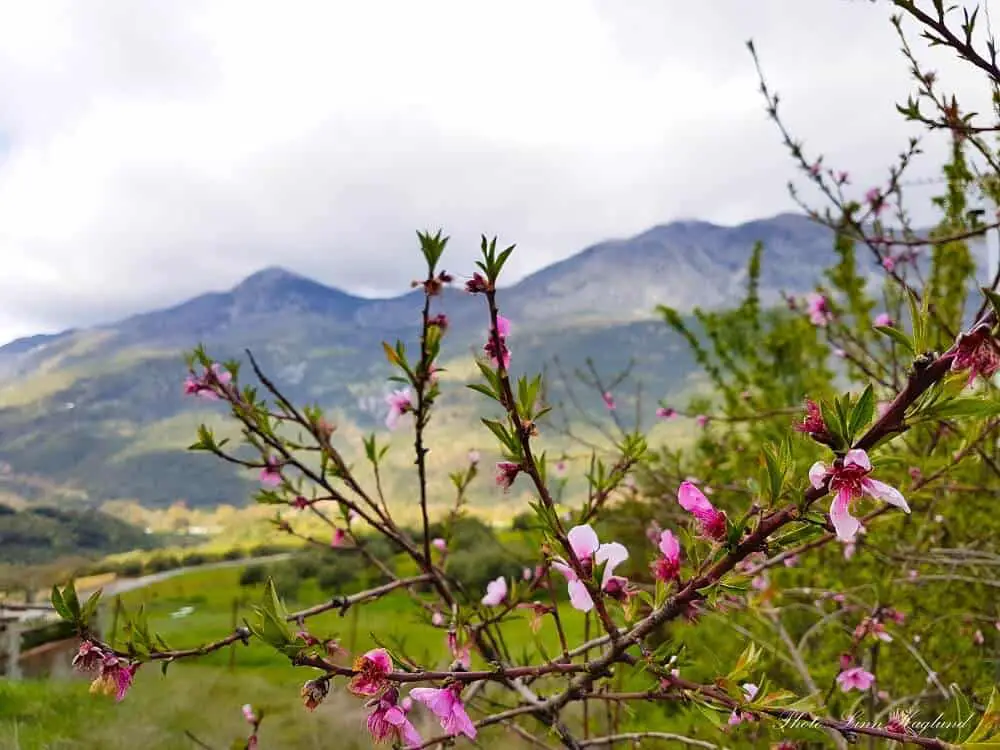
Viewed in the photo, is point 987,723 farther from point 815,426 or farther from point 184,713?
point 184,713

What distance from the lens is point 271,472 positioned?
1.76 metres

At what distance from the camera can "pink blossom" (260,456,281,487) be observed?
5.43ft

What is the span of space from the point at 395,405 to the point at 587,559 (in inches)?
33.5

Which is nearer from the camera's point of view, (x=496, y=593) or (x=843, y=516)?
(x=843, y=516)

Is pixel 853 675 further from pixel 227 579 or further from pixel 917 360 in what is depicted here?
pixel 227 579

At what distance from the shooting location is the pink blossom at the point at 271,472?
1655 mm

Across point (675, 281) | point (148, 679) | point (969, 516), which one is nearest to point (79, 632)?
point (148, 679)

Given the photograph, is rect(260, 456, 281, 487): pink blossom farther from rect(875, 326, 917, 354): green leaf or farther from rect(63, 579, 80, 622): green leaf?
rect(875, 326, 917, 354): green leaf

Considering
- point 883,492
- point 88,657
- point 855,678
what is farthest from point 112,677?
point 855,678

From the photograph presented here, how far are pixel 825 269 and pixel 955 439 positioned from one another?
9.27 ft

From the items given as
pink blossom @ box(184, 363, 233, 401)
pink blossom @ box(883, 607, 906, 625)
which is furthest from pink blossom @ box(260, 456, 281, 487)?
pink blossom @ box(883, 607, 906, 625)

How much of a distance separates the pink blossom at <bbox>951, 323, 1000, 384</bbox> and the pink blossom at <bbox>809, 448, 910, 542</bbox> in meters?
0.10

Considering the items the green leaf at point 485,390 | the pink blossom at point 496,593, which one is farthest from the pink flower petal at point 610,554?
the pink blossom at point 496,593

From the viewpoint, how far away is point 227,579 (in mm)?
10336
